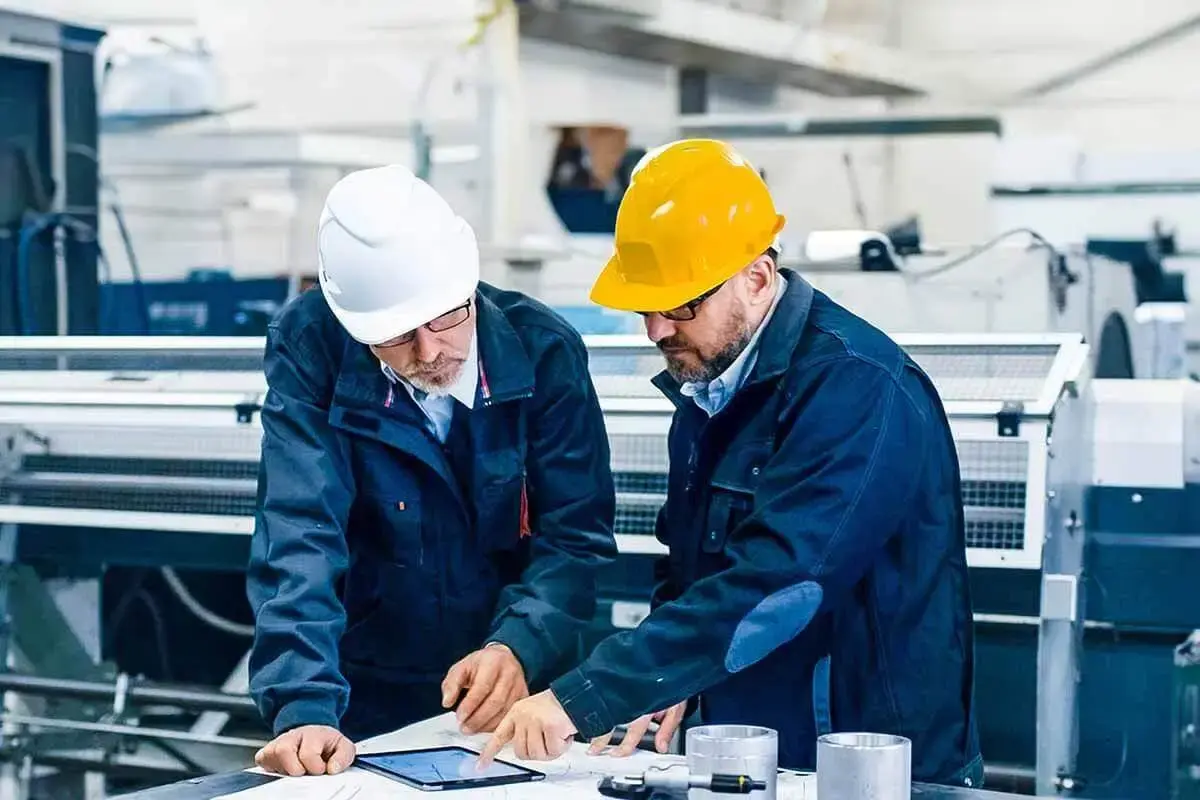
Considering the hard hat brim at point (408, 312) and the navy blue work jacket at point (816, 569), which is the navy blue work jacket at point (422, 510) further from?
the navy blue work jacket at point (816, 569)

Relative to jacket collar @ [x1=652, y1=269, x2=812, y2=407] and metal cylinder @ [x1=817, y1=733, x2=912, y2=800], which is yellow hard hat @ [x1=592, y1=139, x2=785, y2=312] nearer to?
jacket collar @ [x1=652, y1=269, x2=812, y2=407]

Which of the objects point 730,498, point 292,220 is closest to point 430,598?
point 730,498

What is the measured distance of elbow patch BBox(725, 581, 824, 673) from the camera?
1658 millimetres

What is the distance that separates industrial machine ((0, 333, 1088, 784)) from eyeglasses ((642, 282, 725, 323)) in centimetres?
71

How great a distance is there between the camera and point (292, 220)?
5.64 meters

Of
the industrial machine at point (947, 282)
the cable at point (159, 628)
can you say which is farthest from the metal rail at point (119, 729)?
the industrial machine at point (947, 282)

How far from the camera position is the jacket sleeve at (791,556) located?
65.2 inches

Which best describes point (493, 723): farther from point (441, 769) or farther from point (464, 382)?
point (464, 382)

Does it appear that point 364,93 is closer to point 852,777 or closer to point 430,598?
point 430,598

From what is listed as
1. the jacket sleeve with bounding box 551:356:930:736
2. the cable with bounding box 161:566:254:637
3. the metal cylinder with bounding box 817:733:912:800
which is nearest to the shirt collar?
the jacket sleeve with bounding box 551:356:930:736

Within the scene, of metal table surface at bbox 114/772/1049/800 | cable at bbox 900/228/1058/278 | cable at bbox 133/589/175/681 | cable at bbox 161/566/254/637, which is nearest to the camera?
metal table surface at bbox 114/772/1049/800

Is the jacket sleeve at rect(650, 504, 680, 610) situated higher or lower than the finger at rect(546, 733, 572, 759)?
higher

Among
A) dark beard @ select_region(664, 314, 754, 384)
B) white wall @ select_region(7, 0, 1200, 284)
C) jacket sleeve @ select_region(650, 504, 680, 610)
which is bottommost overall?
jacket sleeve @ select_region(650, 504, 680, 610)

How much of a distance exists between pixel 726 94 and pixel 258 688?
6.55m
